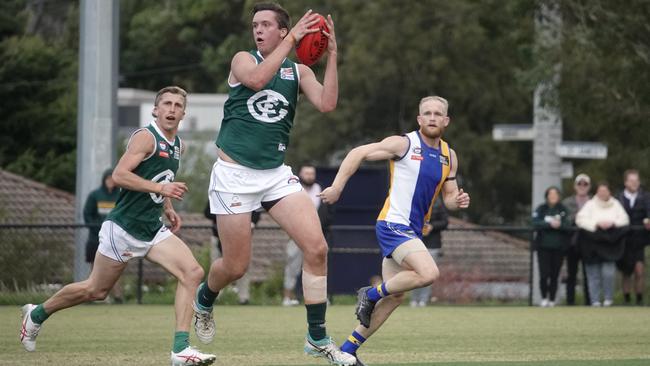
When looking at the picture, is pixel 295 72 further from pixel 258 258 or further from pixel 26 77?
pixel 26 77

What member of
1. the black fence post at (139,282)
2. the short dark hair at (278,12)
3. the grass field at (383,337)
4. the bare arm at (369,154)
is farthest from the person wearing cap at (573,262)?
the short dark hair at (278,12)

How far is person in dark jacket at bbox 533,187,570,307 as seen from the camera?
69.5 ft

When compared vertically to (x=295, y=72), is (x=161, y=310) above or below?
below

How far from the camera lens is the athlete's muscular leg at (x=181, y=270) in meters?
10.5

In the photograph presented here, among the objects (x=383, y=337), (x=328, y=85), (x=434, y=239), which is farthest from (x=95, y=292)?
(x=434, y=239)

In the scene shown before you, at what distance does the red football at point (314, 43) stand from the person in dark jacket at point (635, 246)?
11858mm

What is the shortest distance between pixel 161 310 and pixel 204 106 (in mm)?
33573

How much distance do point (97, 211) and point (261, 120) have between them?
1110 cm

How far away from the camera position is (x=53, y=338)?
13.6 m

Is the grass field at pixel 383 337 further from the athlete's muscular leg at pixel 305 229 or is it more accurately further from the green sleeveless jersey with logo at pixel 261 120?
the green sleeveless jersey with logo at pixel 261 120

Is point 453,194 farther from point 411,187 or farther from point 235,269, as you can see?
point 235,269

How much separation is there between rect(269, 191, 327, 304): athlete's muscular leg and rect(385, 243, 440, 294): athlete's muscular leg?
830mm

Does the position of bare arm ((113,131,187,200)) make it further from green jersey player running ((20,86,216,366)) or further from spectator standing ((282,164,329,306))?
spectator standing ((282,164,329,306))

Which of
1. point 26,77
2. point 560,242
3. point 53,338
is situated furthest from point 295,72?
point 26,77
